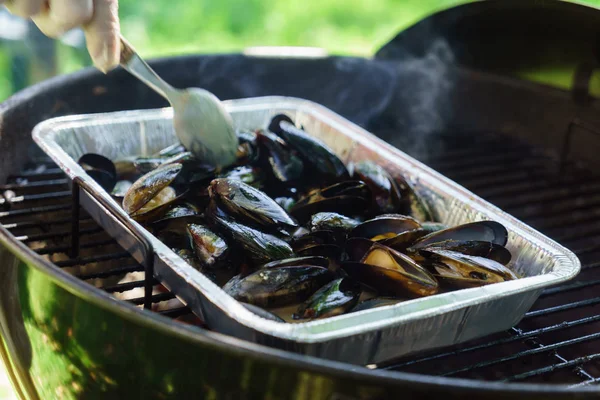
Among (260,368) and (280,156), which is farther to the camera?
(280,156)

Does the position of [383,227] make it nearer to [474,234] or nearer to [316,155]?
[474,234]

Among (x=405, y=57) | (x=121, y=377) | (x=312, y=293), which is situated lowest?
(x=121, y=377)

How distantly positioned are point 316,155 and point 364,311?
0.73 m

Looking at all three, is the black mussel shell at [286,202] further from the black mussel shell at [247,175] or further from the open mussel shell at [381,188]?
the open mussel shell at [381,188]

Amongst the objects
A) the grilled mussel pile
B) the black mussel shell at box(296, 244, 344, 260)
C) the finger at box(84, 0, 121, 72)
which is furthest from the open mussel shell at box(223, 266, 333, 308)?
the finger at box(84, 0, 121, 72)

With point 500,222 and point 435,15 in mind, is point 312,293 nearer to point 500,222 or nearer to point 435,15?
point 500,222

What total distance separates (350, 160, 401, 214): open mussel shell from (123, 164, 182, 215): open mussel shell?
49cm

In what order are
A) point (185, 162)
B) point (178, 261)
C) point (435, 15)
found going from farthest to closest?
1. point (435, 15)
2. point (185, 162)
3. point (178, 261)

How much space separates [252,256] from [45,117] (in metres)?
1.17

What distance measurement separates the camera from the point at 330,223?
1.60 meters

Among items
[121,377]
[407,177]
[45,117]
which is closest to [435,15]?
[407,177]

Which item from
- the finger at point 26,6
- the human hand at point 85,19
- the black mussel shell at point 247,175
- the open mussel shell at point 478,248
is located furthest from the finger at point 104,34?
the open mussel shell at point 478,248

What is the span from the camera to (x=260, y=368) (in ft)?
3.55

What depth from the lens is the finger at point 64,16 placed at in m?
1.46
